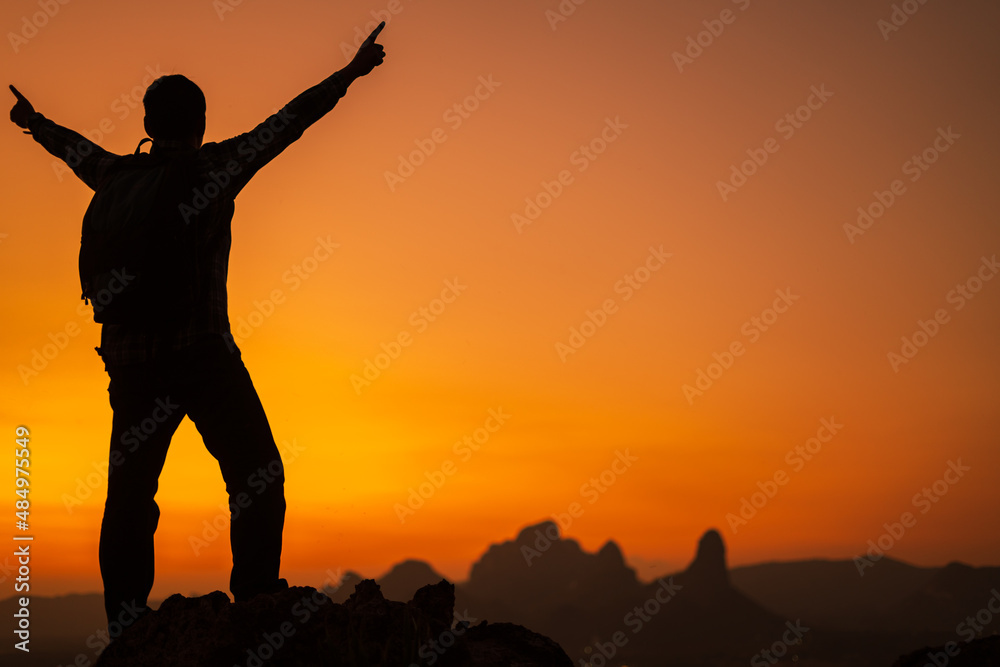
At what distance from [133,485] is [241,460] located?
660 millimetres

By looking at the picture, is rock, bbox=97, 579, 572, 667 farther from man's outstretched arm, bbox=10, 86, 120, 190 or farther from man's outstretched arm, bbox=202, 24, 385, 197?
man's outstretched arm, bbox=10, 86, 120, 190

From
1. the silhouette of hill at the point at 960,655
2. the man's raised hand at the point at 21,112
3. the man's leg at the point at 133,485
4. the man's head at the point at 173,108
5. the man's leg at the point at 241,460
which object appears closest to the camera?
the silhouette of hill at the point at 960,655

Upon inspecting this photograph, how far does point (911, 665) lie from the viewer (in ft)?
14.6

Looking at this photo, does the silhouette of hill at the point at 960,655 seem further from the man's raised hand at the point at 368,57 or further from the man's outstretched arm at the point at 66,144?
the man's outstretched arm at the point at 66,144

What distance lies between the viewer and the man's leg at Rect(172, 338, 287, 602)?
482 centimetres

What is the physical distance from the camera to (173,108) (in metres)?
5.27

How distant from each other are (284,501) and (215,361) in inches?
34.2

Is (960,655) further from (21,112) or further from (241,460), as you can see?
(21,112)

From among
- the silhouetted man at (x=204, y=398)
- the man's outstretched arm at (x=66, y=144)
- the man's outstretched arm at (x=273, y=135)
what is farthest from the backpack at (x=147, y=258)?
the man's outstretched arm at (x=66, y=144)

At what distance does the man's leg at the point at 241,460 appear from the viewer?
15.8 ft

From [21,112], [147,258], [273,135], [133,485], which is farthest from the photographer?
[21,112]

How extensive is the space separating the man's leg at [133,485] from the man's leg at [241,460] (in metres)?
0.22

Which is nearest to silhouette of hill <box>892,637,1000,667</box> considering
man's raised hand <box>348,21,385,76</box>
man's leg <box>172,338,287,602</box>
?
man's leg <box>172,338,287,602</box>

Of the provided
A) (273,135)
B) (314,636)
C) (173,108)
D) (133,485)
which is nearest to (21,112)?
(173,108)
